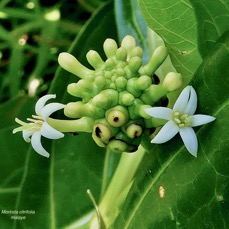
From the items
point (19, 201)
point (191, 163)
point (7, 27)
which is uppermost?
point (191, 163)

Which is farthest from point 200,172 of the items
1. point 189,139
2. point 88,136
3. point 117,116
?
point 88,136

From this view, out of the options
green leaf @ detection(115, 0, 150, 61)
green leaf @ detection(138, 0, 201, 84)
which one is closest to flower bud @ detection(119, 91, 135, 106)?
green leaf @ detection(138, 0, 201, 84)

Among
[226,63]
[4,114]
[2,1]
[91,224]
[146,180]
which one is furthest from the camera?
[2,1]

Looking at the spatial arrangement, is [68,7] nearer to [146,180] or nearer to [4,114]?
[4,114]

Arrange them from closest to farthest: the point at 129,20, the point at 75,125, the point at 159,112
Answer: the point at 159,112 < the point at 75,125 < the point at 129,20

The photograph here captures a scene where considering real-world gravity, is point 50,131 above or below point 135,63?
below

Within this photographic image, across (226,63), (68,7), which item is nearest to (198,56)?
(226,63)

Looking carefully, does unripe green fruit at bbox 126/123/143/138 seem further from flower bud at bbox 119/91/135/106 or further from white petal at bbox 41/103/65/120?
white petal at bbox 41/103/65/120

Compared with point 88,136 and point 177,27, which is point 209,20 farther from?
point 88,136
